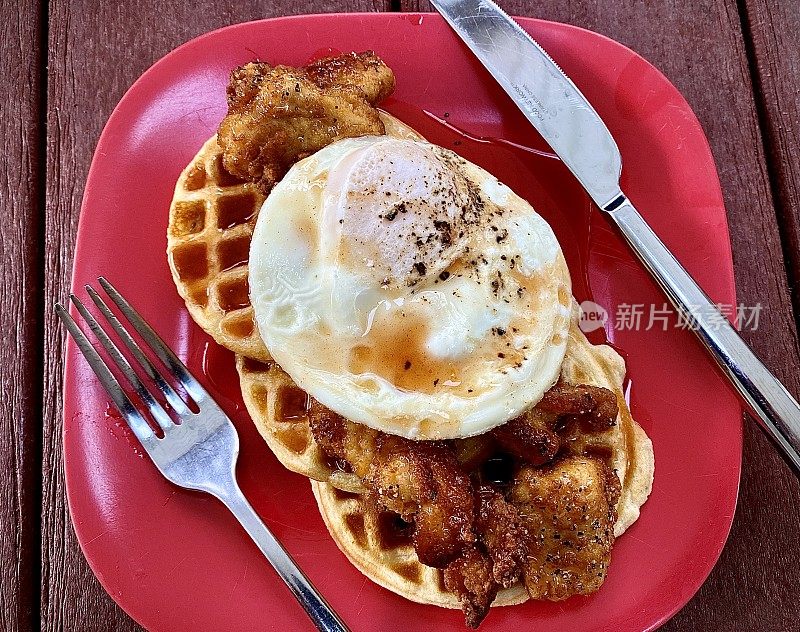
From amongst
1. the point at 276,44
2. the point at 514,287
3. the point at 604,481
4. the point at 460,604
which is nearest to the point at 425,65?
the point at 276,44

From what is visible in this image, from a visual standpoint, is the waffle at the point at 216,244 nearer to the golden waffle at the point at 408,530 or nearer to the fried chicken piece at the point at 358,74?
the fried chicken piece at the point at 358,74

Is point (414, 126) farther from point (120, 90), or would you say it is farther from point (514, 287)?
point (120, 90)

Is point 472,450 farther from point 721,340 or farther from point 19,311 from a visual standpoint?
point 19,311

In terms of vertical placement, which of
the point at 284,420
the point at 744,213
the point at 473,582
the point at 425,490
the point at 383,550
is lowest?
the point at 383,550

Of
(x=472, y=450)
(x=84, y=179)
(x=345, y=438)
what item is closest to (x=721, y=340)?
(x=472, y=450)

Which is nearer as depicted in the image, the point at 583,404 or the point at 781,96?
the point at 583,404
